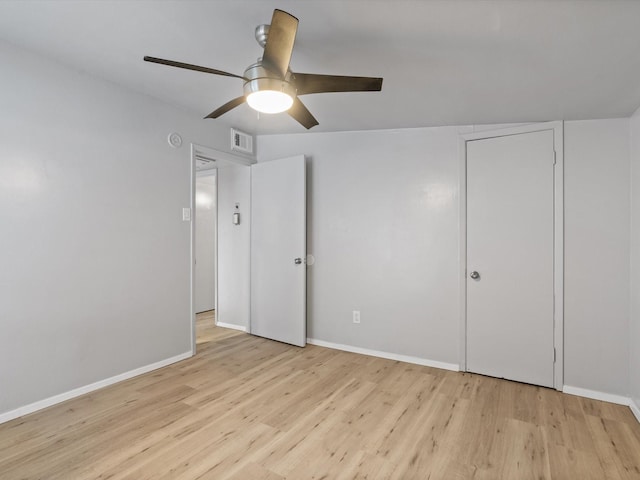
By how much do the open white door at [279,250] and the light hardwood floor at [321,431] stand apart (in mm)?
897

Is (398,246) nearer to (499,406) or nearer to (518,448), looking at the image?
(499,406)

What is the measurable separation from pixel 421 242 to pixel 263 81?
213 cm

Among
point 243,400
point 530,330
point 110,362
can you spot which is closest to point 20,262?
point 110,362

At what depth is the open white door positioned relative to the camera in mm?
3654

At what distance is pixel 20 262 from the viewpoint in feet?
7.20

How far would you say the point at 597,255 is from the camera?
258 cm

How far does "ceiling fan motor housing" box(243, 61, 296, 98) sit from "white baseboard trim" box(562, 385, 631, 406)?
306 centimetres

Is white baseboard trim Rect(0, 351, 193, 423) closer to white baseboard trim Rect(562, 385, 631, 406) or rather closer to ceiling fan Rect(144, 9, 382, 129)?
ceiling fan Rect(144, 9, 382, 129)

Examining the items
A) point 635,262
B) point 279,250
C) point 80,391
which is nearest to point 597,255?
point 635,262

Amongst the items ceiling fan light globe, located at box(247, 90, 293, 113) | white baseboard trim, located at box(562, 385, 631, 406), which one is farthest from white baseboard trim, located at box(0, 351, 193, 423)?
white baseboard trim, located at box(562, 385, 631, 406)

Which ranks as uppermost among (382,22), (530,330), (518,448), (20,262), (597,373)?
(382,22)

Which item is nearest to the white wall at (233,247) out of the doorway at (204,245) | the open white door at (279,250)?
the open white door at (279,250)

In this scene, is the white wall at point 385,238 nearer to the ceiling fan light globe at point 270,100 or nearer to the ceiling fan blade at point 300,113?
the ceiling fan blade at point 300,113

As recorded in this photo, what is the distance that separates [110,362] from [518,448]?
2.94m
